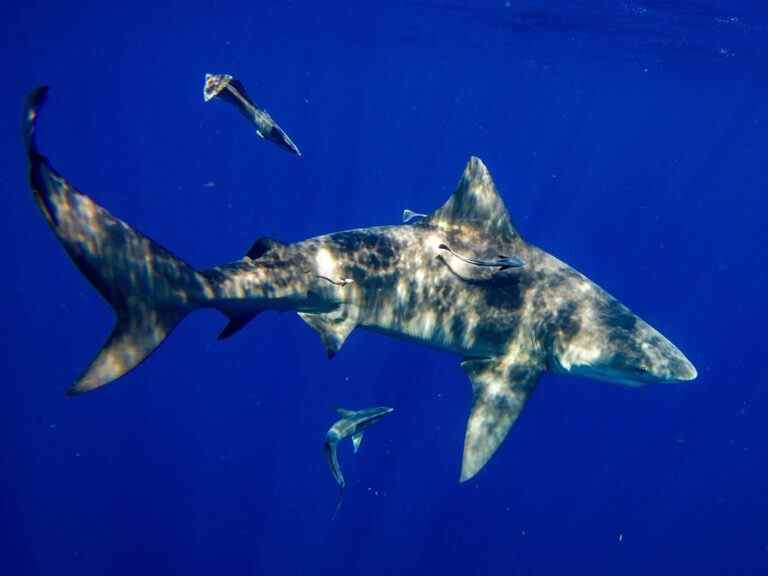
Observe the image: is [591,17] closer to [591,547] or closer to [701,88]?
[701,88]

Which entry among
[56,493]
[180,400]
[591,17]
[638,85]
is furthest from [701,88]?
[56,493]

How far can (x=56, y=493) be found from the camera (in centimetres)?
2100

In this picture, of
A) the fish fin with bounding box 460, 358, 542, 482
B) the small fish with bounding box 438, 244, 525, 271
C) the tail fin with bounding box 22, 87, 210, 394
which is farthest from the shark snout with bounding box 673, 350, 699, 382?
the tail fin with bounding box 22, 87, 210, 394

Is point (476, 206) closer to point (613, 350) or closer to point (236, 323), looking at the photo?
point (613, 350)

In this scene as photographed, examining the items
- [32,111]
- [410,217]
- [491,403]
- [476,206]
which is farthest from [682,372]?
[32,111]

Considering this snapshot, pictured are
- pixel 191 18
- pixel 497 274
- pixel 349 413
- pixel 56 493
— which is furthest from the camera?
pixel 191 18

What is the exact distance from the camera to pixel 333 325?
661cm

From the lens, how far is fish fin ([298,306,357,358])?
6441 millimetres

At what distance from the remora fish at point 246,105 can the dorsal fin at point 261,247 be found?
1.39m

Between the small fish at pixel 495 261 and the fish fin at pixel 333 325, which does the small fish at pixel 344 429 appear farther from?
the small fish at pixel 495 261

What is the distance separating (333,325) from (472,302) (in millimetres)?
1704

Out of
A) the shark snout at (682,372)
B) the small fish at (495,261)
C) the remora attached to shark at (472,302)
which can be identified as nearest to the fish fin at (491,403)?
the remora attached to shark at (472,302)

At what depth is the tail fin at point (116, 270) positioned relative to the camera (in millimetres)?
4224

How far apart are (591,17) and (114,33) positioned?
3104 cm
